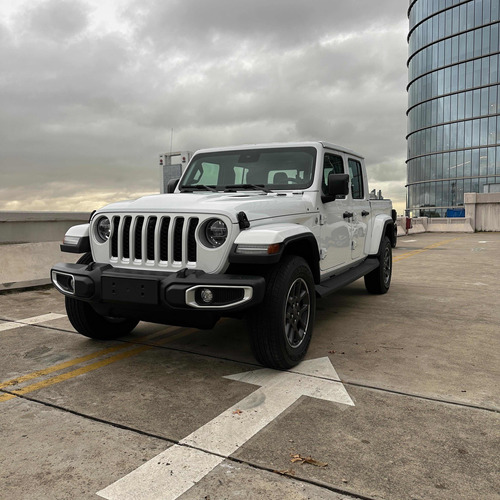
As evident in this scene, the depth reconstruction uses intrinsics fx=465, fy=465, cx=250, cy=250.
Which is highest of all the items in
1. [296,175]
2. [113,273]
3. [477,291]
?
[296,175]

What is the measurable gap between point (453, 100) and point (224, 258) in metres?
71.4

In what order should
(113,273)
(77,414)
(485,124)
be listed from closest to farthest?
(77,414) < (113,273) < (485,124)

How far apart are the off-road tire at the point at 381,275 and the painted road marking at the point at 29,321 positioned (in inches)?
172

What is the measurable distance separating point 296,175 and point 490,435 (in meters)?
2.95

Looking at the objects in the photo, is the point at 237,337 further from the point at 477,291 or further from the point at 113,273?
the point at 477,291

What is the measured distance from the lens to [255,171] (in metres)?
4.95

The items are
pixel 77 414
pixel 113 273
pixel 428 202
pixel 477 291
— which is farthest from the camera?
pixel 428 202

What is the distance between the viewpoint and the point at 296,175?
190 inches


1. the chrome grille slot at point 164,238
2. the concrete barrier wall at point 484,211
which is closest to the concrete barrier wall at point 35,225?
the chrome grille slot at point 164,238

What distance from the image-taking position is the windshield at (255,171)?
4789 mm

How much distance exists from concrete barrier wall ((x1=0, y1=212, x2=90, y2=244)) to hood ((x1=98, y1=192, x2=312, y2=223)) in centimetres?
562

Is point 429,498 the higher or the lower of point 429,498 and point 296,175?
the lower

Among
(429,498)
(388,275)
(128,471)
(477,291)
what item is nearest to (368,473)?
(429,498)

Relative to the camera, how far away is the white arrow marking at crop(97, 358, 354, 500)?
2.23 meters
